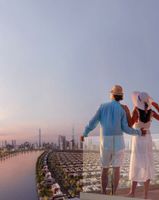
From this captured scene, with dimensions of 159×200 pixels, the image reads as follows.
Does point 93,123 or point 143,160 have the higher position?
point 93,123

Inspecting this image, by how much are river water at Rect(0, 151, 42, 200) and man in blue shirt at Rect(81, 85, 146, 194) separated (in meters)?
44.8

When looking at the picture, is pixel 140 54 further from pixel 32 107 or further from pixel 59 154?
pixel 59 154

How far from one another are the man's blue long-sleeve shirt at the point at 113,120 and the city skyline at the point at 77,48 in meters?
12.1

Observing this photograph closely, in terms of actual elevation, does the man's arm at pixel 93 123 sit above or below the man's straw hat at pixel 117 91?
below

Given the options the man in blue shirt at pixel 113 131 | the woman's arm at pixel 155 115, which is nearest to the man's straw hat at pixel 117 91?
the man in blue shirt at pixel 113 131

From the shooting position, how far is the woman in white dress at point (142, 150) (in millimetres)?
4637

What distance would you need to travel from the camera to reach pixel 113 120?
15.6ft

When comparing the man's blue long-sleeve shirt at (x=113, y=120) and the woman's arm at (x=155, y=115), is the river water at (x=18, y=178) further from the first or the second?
the woman's arm at (x=155, y=115)

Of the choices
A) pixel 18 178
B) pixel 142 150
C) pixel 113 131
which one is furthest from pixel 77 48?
pixel 18 178

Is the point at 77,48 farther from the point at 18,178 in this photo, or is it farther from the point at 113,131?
the point at 18,178

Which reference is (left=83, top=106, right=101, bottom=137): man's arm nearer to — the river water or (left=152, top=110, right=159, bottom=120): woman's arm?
(left=152, top=110, right=159, bottom=120): woman's arm

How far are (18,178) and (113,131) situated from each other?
60.4 m

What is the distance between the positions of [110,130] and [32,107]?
37.8 meters

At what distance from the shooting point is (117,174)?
4801 millimetres
